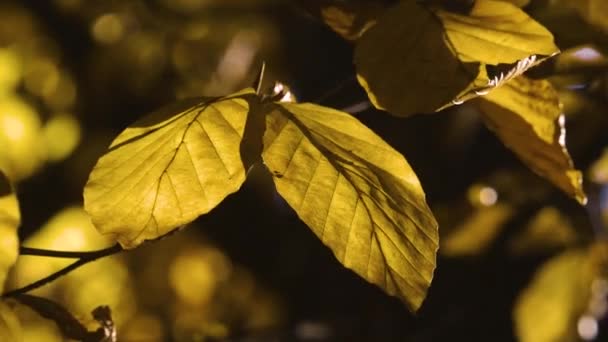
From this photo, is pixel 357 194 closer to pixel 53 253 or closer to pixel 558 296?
pixel 53 253

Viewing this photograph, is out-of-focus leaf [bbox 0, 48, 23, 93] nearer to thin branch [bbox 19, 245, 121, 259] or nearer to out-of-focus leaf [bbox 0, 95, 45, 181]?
out-of-focus leaf [bbox 0, 95, 45, 181]

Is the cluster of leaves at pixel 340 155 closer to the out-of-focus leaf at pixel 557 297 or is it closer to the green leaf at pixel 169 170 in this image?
the green leaf at pixel 169 170

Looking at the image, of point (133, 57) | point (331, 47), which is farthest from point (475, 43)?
point (133, 57)

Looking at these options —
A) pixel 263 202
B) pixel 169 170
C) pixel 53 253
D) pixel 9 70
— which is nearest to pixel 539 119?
pixel 169 170

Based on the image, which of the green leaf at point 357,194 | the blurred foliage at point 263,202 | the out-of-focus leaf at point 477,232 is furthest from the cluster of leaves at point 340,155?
the out-of-focus leaf at point 477,232

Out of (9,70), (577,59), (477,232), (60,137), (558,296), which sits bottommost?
(558,296)

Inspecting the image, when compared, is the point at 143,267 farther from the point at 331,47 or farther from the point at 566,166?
the point at 566,166
